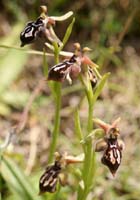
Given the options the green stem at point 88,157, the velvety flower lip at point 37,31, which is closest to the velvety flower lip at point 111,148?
the green stem at point 88,157


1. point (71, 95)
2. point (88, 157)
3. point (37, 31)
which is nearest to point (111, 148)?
point (88, 157)

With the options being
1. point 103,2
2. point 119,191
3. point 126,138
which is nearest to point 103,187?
point 119,191

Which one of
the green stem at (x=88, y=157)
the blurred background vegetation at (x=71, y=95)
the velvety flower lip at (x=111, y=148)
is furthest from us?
the blurred background vegetation at (x=71, y=95)

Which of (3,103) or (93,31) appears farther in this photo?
(93,31)

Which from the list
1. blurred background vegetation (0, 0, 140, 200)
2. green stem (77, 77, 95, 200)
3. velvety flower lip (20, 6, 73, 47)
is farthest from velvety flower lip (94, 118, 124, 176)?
blurred background vegetation (0, 0, 140, 200)

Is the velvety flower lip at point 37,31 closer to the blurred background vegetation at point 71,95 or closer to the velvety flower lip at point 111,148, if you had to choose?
the velvety flower lip at point 111,148

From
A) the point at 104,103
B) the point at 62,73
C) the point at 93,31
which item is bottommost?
the point at 104,103

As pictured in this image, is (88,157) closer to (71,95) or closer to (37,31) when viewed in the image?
(37,31)

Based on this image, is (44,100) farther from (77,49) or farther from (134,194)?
(77,49)
